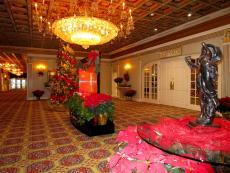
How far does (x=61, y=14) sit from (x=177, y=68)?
5.80 meters

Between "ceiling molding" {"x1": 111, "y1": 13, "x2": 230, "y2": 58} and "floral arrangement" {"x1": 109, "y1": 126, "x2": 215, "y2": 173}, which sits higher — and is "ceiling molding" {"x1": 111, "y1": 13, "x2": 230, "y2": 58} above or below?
above

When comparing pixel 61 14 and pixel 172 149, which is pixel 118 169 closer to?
pixel 172 149

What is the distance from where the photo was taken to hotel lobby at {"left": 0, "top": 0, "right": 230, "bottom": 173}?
4.46ft

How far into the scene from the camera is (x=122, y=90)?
42.1 feet

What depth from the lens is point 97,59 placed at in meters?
6.48

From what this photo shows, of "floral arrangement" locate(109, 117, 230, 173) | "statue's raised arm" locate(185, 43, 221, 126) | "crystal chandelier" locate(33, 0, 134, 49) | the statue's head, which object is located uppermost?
"crystal chandelier" locate(33, 0, 134, 49)

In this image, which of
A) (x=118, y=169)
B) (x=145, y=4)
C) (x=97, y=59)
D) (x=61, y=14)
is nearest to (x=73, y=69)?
(x=97, y=59)

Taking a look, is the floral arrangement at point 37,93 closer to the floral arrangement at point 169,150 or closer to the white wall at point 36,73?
the white wall at point 36,73

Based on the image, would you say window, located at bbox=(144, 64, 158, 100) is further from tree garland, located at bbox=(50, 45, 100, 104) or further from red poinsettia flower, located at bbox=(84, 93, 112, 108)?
red poinsettia flower, located at bbox=(84, 93, 112, 108)

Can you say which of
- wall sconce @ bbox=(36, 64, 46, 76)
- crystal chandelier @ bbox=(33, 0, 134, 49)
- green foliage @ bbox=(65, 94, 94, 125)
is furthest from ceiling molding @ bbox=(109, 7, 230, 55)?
wall sconce @ bbox=(36, 64, 46, 76)

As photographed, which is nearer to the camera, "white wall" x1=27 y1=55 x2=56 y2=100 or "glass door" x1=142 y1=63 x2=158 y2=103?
"glass door" x1=142 y1=63 x2=158 y2=103

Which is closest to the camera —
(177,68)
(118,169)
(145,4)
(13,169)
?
(118,169)

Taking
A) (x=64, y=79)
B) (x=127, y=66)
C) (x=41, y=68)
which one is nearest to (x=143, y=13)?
(x=64, y=79)

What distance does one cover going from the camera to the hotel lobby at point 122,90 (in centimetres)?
136
